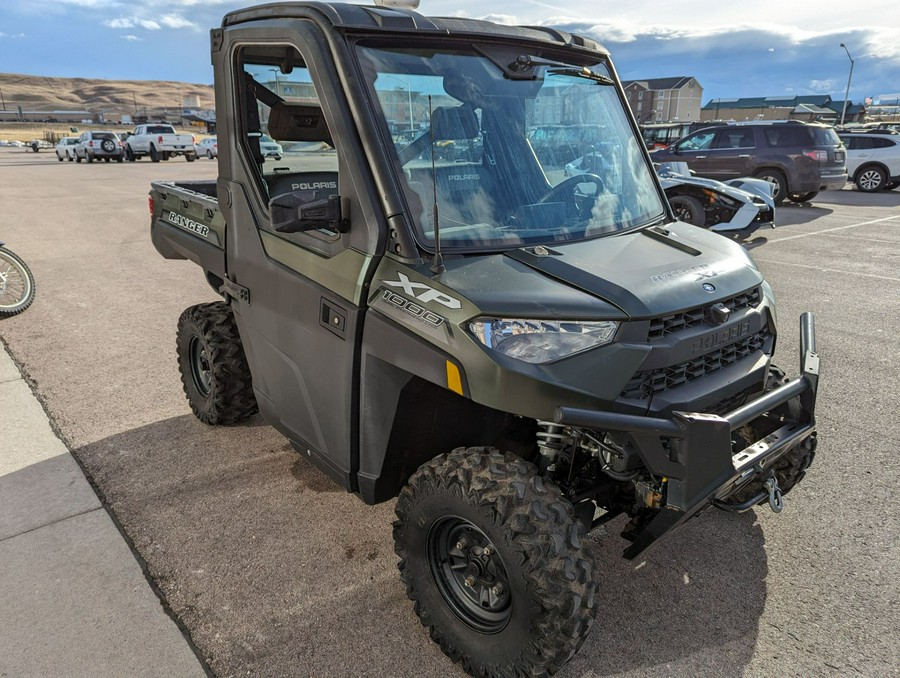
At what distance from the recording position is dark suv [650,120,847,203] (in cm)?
1439

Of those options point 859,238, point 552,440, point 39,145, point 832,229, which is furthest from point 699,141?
point 39,145

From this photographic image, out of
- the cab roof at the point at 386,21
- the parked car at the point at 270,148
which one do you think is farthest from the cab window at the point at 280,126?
the cab roof at the point at 386,21

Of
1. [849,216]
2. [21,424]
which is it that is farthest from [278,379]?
[849,216]

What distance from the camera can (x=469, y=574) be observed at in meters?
2.52

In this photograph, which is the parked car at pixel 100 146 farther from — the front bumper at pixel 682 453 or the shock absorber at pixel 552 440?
the front bumper at pixel 682 453

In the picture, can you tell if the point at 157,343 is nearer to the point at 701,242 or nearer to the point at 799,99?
the point at 701,242

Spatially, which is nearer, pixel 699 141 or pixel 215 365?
pixel 215 365

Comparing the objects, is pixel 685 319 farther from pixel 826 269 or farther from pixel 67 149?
pixel 67 149

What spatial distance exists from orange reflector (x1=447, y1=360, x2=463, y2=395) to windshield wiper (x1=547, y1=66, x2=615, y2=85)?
1.51 meters

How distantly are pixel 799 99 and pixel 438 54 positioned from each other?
8900cm

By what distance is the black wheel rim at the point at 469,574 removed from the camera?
2418mm

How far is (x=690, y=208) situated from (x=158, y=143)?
29.6 meters

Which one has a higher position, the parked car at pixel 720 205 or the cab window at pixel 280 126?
the cab window at pixel 280 126

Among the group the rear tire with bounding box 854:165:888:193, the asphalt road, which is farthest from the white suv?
the asphalt road
